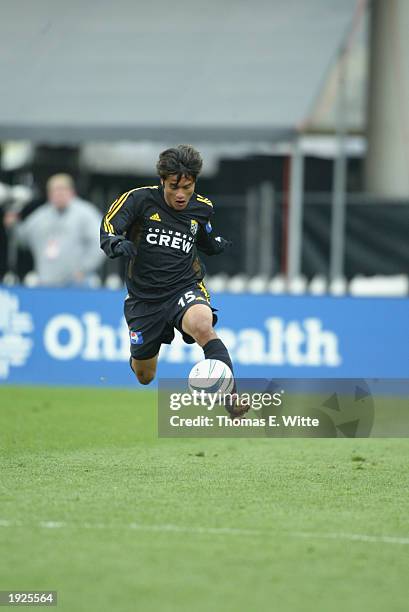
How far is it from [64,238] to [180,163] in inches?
326

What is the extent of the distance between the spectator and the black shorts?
23.4 ft

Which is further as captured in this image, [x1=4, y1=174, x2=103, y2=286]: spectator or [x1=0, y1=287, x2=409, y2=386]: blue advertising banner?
[x1=4, y1=174, x2=103, y2=286]: spectator

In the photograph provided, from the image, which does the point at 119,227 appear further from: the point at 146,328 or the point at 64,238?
the point at 64,238

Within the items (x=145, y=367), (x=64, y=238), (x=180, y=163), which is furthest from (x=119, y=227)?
(x=64, y=238)

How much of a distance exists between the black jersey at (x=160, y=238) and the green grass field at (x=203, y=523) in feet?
4.36

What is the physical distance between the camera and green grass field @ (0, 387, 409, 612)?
18.8ft

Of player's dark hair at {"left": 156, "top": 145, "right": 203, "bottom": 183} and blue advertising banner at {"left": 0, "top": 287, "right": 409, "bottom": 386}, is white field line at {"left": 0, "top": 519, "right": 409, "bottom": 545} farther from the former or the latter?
blue advertising banner at {"left": 0, "top": 287, "right": 409, "bottom": 386}

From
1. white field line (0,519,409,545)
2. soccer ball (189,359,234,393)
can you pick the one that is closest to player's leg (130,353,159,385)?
soccer ball (189,359,234,393)

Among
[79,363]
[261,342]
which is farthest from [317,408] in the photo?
[79,363]

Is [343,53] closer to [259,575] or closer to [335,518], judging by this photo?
[335,518]

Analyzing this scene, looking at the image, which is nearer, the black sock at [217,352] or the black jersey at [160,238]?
the black sock at [217,352]

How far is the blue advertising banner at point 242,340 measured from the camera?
15.8 metres

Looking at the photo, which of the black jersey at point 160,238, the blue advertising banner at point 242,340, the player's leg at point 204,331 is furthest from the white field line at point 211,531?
the blue advertising banner at point 242,340

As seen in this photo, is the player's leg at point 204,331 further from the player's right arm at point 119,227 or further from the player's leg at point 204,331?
the player's right arm at point 119,227
